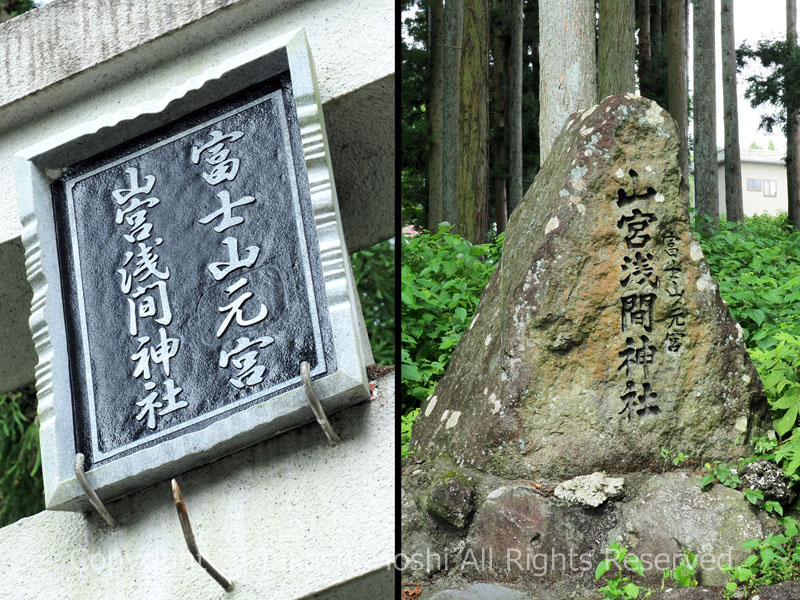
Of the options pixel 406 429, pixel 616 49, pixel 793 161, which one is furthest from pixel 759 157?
pixel 406 429

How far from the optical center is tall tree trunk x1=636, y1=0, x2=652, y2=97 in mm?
11648

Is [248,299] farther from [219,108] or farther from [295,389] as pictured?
[219,108]

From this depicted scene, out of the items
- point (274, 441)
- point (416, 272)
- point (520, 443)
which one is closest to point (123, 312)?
point (274, 441)

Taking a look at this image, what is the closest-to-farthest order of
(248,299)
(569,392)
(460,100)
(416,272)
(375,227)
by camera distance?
(248,299)
(569,392)
(375,227)
(416,272)
(460,100)

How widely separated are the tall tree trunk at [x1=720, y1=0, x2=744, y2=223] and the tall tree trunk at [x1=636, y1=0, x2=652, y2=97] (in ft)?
3.91

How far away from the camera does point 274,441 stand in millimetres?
2445

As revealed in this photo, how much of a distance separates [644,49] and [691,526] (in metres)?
10.5

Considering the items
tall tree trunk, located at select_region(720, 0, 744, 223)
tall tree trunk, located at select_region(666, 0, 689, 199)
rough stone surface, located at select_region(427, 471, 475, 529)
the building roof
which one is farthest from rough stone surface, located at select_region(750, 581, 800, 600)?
the building roof

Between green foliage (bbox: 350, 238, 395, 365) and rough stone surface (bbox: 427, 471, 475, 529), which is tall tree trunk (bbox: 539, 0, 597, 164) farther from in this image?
rough stone surface (bbox: 427, 471, 475, 529)

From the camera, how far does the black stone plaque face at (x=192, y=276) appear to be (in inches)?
94.3

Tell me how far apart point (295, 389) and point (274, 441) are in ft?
0.84

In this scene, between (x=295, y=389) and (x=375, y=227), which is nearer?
(x=295, y=389)

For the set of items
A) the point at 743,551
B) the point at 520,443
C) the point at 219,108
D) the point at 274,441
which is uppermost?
the point at 219,108

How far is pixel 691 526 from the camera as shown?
2.60 metres
